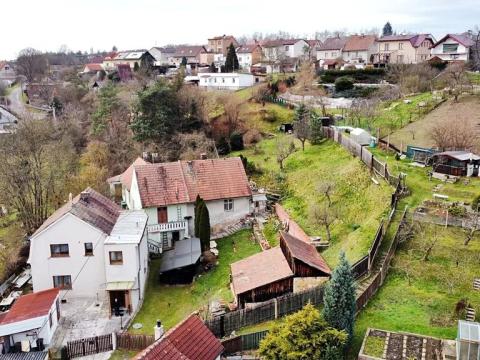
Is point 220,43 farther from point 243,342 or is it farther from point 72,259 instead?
point 243,342

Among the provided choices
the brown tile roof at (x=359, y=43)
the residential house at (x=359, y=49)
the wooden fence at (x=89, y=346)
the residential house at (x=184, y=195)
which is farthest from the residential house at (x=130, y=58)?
the wooden fence at (x=89, y=346)

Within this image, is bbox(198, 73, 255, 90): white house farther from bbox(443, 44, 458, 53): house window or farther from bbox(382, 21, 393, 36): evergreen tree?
bbox(382, 21, 393, 36): evergreen tree

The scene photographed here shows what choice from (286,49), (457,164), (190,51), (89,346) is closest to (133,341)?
(89,346)

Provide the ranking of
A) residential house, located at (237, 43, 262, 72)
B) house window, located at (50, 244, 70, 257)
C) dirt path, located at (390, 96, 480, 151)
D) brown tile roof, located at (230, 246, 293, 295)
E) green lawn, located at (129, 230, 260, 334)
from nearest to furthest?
brown tile roof, located at (230, 246, 293, 295), green lawn, located at (129, 230, 260, 334), house window, located at (50, 244, 70, 257), dirt path, located at (390, 96, 480, 151), residential house, located at (237, 43, 262, 72)

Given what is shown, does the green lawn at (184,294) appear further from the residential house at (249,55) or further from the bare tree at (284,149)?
the residential house at (249,55)

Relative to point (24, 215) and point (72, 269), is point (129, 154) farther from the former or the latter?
point (72, 269)

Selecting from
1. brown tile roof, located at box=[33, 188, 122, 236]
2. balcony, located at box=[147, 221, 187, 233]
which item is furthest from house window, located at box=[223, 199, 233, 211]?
brown tile roof, located at box=[33, 188, 122, 236]
